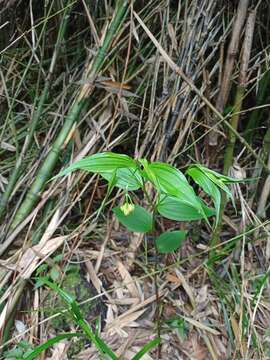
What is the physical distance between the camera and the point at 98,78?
129 centimetres

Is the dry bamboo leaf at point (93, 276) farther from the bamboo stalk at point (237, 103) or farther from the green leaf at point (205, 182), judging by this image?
the green leaf at point (205, 182)

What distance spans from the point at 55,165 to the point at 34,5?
0.55 metres

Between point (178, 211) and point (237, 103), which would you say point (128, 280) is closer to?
point (178, 211)

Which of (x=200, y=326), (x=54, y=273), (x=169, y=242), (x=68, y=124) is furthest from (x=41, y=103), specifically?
(x=200, y=326)

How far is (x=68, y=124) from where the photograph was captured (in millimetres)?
1272

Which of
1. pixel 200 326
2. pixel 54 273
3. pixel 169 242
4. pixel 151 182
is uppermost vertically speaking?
pixel 151 182

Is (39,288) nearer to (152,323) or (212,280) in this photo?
(152,323)

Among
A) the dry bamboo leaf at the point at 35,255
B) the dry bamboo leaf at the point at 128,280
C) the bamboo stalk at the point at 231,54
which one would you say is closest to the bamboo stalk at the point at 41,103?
the dry bamboo leaf at the point at 35,255

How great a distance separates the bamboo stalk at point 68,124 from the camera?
1222mm

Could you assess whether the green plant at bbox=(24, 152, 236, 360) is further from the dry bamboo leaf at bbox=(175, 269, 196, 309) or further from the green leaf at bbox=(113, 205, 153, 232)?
the dry bamboo leaf at bbox=(175, 269, 196, 309)

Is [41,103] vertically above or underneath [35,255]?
above

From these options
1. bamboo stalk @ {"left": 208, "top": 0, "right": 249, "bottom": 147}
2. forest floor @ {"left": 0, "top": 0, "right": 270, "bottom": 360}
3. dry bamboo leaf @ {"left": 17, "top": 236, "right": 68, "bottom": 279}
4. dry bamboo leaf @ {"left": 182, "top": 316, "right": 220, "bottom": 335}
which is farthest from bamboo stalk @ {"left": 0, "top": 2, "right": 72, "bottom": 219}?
dry bamboo leaf @ {"left": 182, "top": 316, "right": 220, "bottom": 335}

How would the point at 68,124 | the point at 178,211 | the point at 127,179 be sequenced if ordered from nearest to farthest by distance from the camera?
the point at 127,179 → the point at 178,211 → the point at 68,124

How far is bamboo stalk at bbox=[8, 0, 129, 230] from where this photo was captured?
1.22 meters
